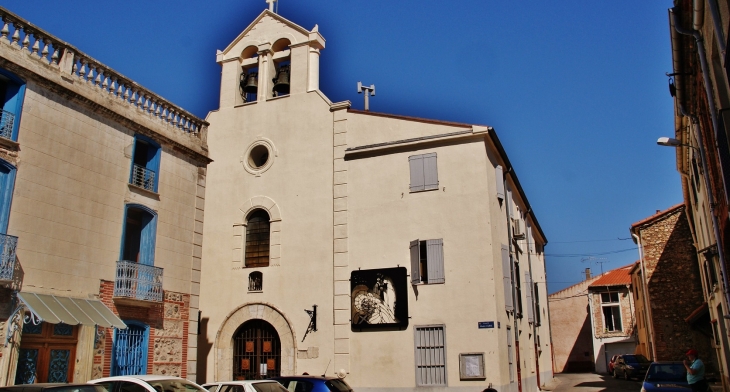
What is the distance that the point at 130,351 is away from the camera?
44.8ft

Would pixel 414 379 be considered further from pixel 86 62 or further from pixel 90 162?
pixel 86 62

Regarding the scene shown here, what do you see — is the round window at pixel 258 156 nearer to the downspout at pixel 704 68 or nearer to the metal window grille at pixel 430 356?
the metal window grille at pixel 430 356

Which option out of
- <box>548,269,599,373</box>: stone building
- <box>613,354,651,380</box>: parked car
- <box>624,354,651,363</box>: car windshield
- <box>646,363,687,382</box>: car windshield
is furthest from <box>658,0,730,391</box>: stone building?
<box>548,269,599,373</box>: stone building

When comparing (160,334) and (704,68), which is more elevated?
(704,68)

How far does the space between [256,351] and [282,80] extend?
10027 millimetres

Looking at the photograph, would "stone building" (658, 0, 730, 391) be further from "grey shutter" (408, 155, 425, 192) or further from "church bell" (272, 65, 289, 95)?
"church bell" (272, 65, 289, 95)

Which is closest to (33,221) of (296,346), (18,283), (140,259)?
(18,283)

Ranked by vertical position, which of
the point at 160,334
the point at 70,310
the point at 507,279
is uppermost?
the point at 507,279

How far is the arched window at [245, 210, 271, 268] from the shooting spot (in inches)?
838

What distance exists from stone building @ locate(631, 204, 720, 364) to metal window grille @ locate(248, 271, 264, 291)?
17363 millimetres

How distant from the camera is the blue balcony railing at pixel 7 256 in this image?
11.1 metres

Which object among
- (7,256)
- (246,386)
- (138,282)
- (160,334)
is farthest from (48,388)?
(160,334)

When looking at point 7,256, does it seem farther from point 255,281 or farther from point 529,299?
point 529,299

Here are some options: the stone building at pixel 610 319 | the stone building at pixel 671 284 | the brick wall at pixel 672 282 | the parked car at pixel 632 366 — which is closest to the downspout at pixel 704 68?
the stone building at pixel 671 284
